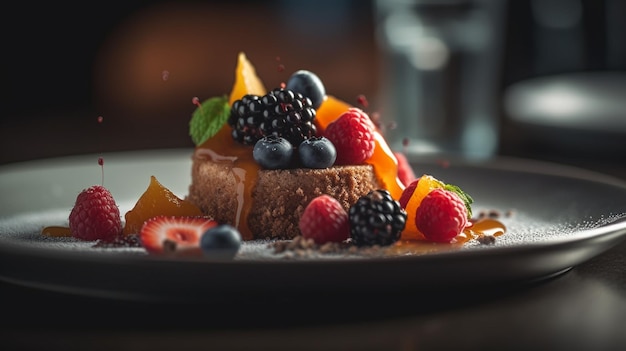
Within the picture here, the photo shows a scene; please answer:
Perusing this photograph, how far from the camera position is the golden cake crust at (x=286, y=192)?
80.8 inches

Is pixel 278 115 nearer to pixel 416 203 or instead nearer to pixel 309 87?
pixel 309 87

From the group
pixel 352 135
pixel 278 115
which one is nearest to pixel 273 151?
pixel 278 115

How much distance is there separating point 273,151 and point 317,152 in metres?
0.09

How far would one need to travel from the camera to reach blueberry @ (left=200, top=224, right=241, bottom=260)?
5.28ft

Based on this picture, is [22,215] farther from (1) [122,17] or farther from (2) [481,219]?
(1) [122,17]

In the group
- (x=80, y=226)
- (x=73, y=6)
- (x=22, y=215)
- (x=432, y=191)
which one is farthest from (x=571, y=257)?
(x=73, y=6)

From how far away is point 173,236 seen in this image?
169 cm

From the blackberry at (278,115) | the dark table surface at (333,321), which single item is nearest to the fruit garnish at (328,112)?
the blackberry at (278,115)

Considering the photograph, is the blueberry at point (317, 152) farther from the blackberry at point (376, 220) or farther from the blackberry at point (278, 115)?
the blackberry at point (376, 220)

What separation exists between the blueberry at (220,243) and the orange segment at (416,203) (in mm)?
447

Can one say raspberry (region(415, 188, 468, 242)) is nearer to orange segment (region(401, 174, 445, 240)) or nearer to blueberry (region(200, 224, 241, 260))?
orange segment (region(401, 174, 445, 240))

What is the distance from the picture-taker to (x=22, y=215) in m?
2.25

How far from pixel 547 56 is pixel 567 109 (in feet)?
6.60

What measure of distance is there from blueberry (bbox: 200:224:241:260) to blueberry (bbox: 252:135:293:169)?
1.23ft
